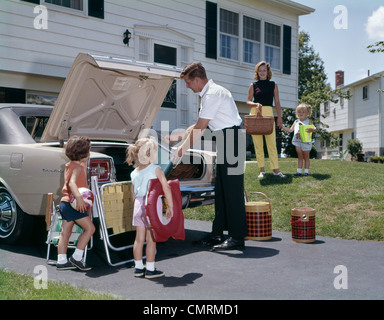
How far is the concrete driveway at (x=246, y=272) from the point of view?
344 centimetres

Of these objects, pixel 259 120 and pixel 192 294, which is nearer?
pixel 192 294

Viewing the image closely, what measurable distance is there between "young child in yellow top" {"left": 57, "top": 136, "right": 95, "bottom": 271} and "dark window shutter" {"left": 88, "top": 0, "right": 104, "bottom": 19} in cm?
783

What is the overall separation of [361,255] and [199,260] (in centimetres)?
174

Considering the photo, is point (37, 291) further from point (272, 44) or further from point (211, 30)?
point (272, 44)

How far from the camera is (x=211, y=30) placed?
13.9 meters

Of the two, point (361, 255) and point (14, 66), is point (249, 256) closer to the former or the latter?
point (361, 255)

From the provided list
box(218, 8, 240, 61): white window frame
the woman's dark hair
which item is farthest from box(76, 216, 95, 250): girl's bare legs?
box(218, 8, 240, 61): white window frame

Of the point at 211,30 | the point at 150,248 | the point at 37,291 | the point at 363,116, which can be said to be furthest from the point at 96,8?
the point at 363,116

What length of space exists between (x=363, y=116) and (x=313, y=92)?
5.19 m

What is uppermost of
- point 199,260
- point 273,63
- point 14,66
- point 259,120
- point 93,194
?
point 273,63

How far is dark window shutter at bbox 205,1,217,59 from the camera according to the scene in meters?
13.8

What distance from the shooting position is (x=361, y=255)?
481cm

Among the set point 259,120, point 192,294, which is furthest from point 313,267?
point 259,120

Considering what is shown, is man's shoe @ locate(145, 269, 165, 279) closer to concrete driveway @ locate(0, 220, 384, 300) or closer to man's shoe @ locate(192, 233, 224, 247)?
concrete driveway @ locate(0, 220, 384, 300)
